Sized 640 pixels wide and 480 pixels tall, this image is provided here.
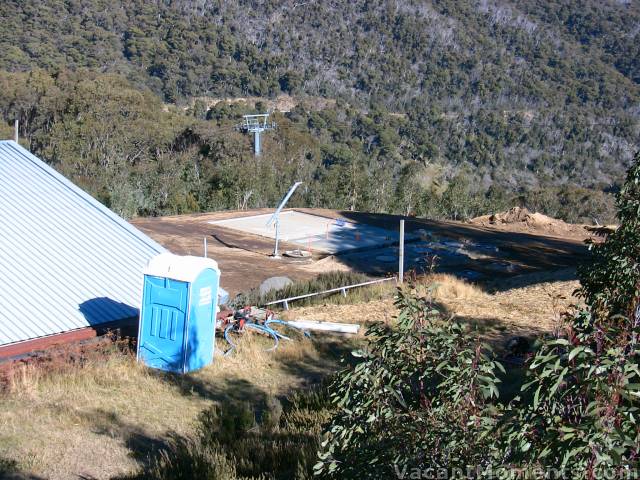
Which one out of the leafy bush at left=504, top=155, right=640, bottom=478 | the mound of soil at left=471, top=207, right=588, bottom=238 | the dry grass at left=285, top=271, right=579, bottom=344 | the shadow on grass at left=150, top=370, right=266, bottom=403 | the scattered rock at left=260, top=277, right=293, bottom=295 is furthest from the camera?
the mound of soil at left=471, top=207, right=588, bottom=238

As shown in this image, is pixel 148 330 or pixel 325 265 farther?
pixel 325 265

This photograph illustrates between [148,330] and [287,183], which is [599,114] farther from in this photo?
[148,330]

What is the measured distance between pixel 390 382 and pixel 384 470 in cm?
52

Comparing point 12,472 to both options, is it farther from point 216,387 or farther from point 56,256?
point 56,256

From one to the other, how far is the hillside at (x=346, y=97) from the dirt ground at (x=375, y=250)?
1021 centimetres

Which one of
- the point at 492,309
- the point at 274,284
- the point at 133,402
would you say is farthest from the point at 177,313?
the point at 274,284

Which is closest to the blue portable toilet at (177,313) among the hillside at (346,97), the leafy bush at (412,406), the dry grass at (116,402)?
the dry grass at (116,402)

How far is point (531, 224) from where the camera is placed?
3812cm

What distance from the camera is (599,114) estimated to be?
98.6 meters

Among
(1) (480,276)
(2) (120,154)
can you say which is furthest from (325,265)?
(2) (120,154)

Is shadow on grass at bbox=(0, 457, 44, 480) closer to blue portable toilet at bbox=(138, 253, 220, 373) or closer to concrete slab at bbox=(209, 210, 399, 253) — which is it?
blue portable toilet at bbox=(138, 253, 220, 373)

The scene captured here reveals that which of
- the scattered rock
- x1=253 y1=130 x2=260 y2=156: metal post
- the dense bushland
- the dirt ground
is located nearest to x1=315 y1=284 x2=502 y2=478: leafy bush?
the dense bushland

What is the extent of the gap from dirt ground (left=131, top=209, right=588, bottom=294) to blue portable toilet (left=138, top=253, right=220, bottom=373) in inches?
428

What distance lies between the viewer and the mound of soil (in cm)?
3710
